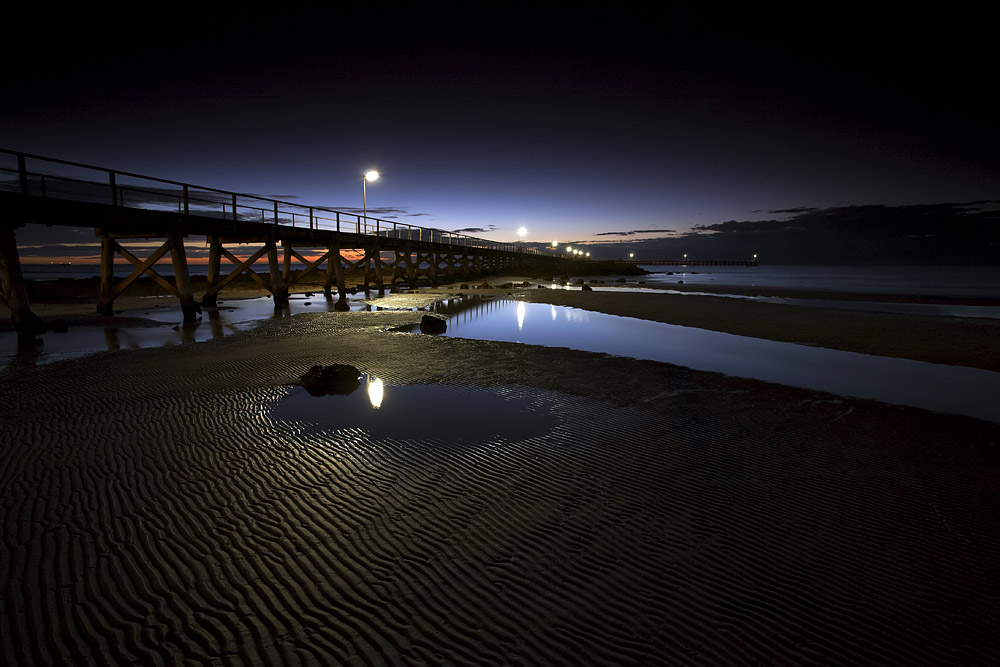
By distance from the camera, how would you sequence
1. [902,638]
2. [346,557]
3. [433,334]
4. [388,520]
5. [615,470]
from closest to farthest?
1. [902,638]
2. [346,557]
3. [388,520]
4. [615,470]
5. [433,334]

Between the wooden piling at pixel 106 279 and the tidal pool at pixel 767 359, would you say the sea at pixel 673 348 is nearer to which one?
the tidal pool at pixel 767 359

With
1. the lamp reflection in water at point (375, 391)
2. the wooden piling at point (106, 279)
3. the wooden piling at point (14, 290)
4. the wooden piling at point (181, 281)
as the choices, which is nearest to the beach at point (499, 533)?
the lamp reflection in water at point (375, 391)

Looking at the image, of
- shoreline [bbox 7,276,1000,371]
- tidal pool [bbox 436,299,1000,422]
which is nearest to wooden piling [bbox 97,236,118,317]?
shoreline [bbox 7,276,1000,371]

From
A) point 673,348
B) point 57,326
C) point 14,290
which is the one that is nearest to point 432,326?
point 673,348

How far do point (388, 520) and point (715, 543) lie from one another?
2.76 metres

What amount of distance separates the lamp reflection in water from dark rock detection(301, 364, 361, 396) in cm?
30

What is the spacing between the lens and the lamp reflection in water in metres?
7.23

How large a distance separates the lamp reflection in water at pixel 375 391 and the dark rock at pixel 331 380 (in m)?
0.30

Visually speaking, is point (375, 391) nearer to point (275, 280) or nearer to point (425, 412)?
point (425, 412)

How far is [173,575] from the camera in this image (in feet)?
10.1

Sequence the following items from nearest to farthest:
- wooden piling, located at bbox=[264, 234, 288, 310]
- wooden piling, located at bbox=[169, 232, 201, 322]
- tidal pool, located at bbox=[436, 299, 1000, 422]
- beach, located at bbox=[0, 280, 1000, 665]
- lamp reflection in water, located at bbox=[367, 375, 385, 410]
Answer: beach, located at bbox=[0, 280, 1000, 665] < lamp reflection in water, located at bbox=[367, 375, 385, 410] < tidal pool, located at bbox=[436, 299, 1000, 422] < wooden piling, located at bbox=[169, 232, 201, 322] < wooden piling, located at bbox=[264, 234, 288, 310]

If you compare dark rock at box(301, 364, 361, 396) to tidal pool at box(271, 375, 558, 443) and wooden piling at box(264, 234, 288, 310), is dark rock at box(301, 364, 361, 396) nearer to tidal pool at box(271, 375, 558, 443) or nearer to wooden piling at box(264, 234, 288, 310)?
tidal pool at box(271, 375, 558, 443)

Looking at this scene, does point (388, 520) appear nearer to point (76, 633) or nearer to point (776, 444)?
point (76, 633)

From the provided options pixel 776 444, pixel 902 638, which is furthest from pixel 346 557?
pixel 776 444
